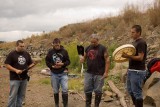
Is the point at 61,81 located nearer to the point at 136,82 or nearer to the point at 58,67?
the point at 58,67

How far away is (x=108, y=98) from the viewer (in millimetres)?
11250

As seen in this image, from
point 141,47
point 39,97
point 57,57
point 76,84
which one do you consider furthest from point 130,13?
point 141,47

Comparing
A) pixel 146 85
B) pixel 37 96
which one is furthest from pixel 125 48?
pixel 37 96

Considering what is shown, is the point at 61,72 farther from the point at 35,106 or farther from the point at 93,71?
the point at 35,106

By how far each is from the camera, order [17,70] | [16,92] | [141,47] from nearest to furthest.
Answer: [141,47] → [17,70] → [16,92]

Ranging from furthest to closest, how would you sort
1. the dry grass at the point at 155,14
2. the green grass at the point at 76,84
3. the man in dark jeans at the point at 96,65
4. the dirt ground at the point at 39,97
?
the dry grass at the point at 155,14 → the green grass at the point at 76,84 → the dirt ground at the point at 39,97 → the man in dark jeans at the point at 96,65

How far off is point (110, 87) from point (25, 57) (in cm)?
412

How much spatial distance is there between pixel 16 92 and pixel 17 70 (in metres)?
0.55

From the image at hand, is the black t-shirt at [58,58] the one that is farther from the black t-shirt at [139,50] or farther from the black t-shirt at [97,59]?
the black t-shirt at [139,50]

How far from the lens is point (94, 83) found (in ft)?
31.3

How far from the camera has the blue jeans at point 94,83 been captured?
9414mm

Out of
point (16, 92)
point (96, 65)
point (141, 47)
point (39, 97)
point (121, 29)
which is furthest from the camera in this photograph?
point (121, 29)

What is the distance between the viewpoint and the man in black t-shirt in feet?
29.0

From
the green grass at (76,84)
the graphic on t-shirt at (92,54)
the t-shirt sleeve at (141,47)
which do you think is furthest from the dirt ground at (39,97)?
the t-shirt sleeve at (141,47)
